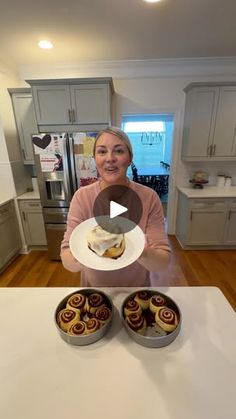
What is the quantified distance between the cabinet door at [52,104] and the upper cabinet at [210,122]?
1582mm

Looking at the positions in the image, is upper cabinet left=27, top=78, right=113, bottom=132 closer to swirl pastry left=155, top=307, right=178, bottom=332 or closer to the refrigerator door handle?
the refrigerator door handle

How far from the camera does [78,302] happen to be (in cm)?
75

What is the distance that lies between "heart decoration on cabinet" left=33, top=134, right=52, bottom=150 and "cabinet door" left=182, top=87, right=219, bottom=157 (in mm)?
1818

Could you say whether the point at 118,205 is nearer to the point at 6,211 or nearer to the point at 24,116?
the point at 6,211

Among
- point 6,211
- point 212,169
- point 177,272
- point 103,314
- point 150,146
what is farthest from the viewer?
point 150,146

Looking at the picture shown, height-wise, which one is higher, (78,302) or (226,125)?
(226,125)

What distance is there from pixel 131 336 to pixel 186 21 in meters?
2.42

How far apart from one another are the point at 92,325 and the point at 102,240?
0.98 ft

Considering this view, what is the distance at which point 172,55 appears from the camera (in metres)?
2.52

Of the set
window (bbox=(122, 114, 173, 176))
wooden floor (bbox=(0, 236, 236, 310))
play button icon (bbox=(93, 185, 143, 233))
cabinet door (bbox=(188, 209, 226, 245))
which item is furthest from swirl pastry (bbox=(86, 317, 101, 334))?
window (bbox=(122, 114, 173, 176))

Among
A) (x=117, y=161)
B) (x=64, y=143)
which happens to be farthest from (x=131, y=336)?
(x=64, y=143)

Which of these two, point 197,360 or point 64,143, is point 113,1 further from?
point 197,360

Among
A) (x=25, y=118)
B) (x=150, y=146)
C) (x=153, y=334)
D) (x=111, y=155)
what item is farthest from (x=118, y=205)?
(x=150, y=146)

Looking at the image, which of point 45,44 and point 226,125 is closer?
point 45,44
